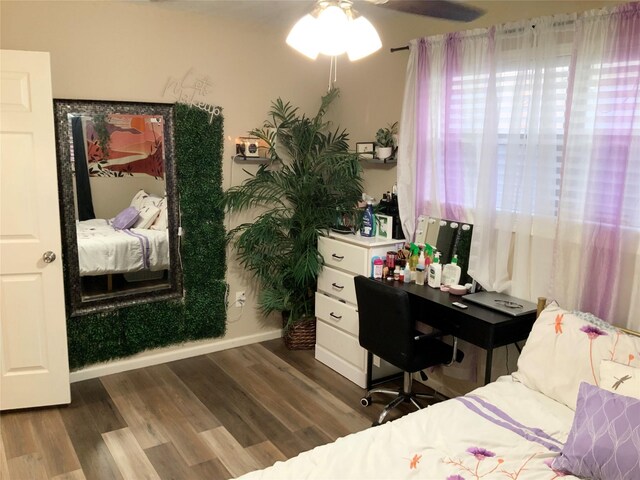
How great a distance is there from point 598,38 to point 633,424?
1730 millimetres

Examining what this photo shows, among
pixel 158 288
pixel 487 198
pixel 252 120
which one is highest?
pixel 252 120

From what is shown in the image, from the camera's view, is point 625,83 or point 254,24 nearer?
point 625,83

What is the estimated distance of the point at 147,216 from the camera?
145 inches

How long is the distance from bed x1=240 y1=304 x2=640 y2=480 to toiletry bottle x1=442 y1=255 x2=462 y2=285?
0.71 meters

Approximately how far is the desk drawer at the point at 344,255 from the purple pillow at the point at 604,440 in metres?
1.73

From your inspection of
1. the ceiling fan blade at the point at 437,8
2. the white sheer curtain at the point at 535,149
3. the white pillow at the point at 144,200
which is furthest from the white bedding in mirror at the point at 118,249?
the ceiling fan blade at the point at 437,8

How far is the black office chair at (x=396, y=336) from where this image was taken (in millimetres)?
2854

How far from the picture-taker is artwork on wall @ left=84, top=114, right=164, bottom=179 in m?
3.42

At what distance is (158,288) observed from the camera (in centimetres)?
385

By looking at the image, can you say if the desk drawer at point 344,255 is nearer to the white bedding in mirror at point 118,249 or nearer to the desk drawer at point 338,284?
the desk drawer at point 338,284

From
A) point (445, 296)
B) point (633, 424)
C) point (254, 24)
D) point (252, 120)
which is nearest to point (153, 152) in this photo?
point (252, 120)

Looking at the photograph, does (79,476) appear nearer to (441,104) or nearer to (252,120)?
(252,120)

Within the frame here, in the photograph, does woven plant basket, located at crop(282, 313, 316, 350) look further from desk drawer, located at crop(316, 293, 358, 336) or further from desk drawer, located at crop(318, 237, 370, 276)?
desk drawer, located at crop(318, 237, 370, 276)

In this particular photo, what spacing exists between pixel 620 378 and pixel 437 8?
1.65 meters
